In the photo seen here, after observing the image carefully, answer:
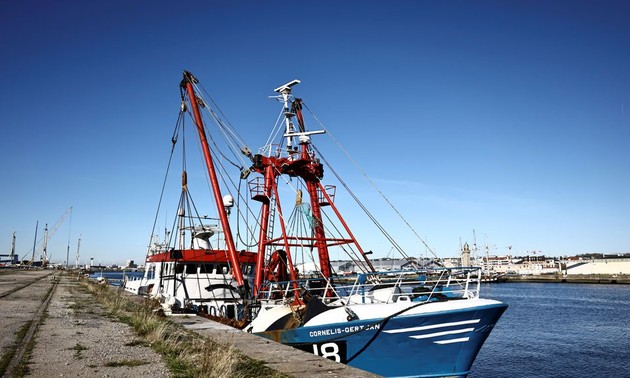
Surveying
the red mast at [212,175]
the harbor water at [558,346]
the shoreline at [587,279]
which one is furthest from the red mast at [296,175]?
the shoreline at [587,279]

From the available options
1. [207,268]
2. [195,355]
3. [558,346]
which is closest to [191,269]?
[207,268]

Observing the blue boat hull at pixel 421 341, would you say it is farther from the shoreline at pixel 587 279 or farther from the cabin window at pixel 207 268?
the shoreline at pixel 587 279

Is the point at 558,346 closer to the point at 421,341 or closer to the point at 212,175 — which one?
the point at 421,341

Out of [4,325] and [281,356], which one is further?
[4,325]

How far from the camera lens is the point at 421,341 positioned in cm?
1172

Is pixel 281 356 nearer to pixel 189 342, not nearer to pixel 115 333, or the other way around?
pixel 189 342

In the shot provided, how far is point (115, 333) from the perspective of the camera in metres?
10.6

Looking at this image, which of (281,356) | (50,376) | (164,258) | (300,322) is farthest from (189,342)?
(164,258)

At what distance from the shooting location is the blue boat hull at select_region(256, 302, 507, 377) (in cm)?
1164

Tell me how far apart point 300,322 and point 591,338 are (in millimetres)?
24903

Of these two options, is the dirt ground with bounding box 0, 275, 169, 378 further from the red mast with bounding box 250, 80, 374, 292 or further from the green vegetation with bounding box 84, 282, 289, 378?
the red mast with bounding box 250, 80, 374, 292

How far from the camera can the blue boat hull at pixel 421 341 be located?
11.6m

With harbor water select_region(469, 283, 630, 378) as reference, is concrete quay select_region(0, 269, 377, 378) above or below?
above

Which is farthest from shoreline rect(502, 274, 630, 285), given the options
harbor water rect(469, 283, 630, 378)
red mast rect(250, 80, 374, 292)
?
red mast rect(250, 80, 374, 292)
